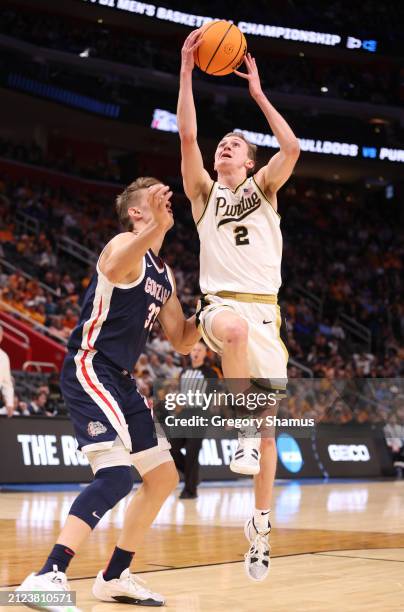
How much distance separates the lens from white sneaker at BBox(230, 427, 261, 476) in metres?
5.62

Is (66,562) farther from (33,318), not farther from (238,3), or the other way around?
(238,3)

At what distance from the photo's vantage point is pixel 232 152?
6184mm

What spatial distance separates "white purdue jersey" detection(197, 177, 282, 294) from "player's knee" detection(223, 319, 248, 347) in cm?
40

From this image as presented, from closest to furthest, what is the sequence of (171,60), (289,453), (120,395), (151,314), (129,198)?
(120,395) → (151,314) → (129,198) → (289,453) → (171,60)

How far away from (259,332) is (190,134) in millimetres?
1374

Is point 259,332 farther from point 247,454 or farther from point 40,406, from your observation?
point 40,406

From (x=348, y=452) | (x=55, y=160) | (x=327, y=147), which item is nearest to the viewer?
(x=348, y=452)

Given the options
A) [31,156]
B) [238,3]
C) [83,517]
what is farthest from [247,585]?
[238,3]

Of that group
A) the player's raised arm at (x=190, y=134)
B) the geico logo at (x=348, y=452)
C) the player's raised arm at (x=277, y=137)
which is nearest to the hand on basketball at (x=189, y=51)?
the player's raised arm at (x=190, y=134)

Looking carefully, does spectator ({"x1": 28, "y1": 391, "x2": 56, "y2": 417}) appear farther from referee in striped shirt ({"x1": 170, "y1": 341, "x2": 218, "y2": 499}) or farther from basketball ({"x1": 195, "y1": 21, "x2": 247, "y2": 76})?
basketball ({"x1": 195, "y1": 21, "x2": 247, "y2": 76})

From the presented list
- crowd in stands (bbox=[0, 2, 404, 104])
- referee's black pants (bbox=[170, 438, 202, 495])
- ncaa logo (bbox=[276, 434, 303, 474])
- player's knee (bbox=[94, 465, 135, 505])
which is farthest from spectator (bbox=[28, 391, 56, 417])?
crowd in stands (bbox=[0, 2, 404, 104])

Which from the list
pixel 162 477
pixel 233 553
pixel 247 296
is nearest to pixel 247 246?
pixel 247 296

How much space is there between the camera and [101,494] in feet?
16.6

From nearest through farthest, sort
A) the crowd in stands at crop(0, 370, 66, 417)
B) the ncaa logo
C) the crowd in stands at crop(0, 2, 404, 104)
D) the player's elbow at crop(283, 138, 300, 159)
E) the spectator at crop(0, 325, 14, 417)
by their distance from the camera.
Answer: the player's elbow at crop(283, 138, 300, 159) → the spectator at crop(0, 325, 14, 417) → the crowd in stands at crop(0, 370, 66, 417) → the ncaa logo → the crowd in stands at crop(0, 2, 404, 104)
